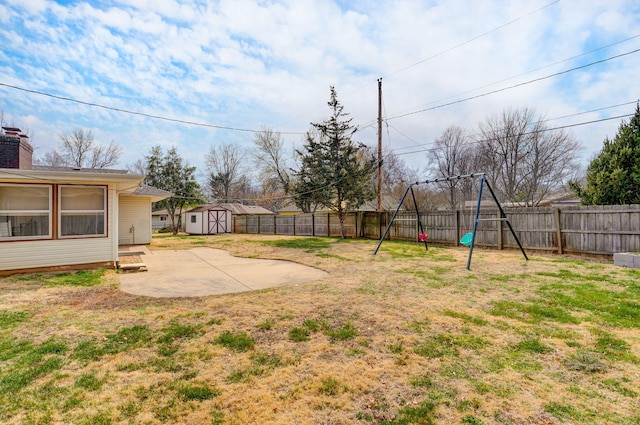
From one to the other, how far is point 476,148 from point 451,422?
2908 cm

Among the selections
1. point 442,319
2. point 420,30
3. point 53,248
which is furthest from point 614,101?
point 53,248

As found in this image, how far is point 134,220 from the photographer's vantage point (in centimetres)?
1453

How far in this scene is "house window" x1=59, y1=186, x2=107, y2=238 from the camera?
7.39m

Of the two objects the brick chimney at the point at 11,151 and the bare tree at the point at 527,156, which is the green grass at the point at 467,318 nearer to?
the brick chimney at the point at 11,151

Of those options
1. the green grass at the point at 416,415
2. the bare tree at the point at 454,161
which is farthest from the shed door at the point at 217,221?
the green grass at the point at 416,415

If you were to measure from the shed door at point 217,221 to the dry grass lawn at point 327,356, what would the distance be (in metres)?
19.9

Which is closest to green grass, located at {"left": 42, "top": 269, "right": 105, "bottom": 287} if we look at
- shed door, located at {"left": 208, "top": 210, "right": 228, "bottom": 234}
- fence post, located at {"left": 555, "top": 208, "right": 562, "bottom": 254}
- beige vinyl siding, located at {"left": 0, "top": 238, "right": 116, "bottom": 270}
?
beige vinyl siding, located at {"left": 0, "top": 238, "right": 116, "bottom": 270}

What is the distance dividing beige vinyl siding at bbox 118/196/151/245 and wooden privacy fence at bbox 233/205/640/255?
10327mm

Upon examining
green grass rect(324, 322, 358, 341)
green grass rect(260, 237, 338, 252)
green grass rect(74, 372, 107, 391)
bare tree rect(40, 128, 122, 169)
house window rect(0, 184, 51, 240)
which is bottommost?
green grass rect(324, 322, 358, 341)

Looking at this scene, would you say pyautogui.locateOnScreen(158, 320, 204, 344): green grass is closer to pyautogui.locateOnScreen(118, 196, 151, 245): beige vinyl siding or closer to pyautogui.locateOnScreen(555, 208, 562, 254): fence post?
pyautogui.locateOnScreen(555, 208, 562, 254): fence post

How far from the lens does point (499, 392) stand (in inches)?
92.4

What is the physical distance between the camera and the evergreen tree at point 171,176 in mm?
22781

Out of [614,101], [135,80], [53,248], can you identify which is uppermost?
[135,80]

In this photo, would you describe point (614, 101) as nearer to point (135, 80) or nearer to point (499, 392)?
point (499, 392)
